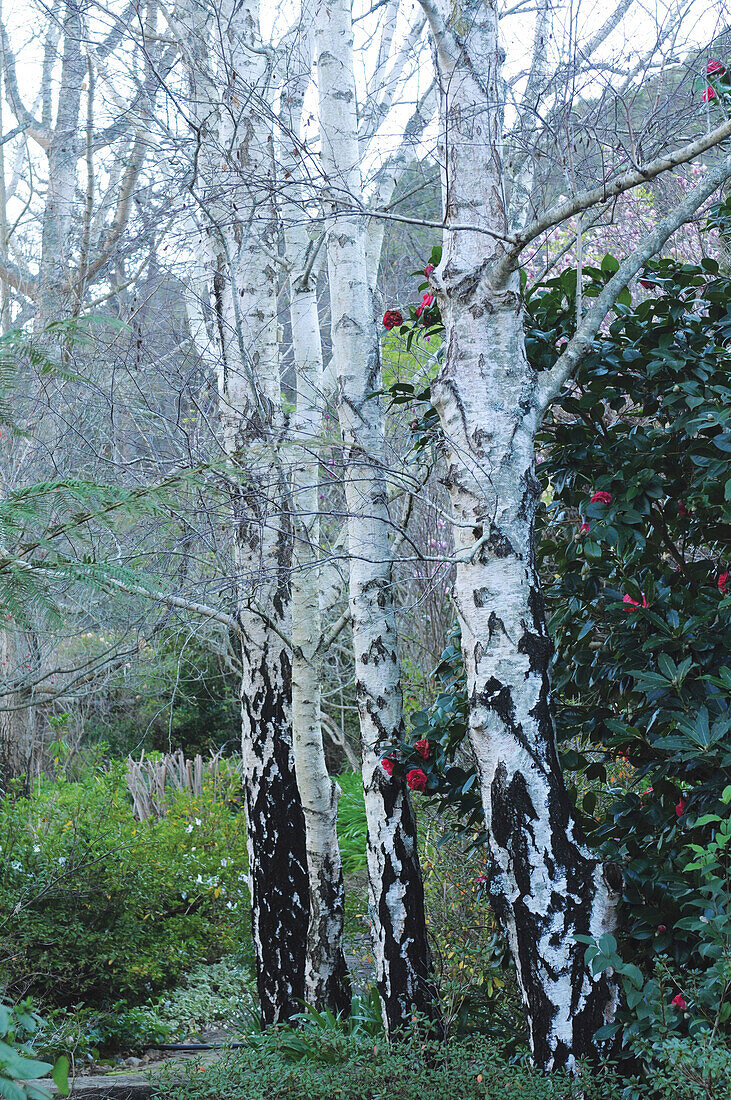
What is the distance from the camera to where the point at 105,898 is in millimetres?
4887

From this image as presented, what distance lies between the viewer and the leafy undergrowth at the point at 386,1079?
2.28 meters

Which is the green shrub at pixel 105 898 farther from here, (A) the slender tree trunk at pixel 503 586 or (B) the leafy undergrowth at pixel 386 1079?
(A) the slender tree trunk at pixel 503 586

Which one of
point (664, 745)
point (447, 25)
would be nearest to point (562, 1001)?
point (664, 745)

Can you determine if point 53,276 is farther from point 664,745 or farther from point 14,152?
point 664,745

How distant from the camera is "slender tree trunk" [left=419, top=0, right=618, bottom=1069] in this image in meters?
2.46

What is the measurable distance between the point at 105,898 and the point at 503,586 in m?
3.48

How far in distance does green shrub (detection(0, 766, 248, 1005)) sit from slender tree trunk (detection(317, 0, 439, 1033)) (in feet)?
6.18

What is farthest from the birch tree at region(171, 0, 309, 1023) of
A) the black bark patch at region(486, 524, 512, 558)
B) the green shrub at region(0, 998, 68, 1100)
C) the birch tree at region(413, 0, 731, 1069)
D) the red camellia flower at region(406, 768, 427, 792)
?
the green shrub at region(0, 998, 68, 1100)

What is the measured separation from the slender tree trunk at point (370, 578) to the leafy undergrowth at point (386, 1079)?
34cm

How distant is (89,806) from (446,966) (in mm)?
2741

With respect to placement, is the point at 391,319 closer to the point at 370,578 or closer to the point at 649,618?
the point at 370,578

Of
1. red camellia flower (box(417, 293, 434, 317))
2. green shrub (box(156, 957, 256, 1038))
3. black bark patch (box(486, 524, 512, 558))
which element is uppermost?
red camellia flower (box(417, 293, 434, 317))

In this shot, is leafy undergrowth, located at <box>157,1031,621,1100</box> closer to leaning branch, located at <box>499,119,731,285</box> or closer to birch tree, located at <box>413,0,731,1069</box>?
birch tree, located at <box>413,0,731,1069</box>

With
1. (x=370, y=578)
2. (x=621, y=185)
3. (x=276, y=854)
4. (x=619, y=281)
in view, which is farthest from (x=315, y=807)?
(x=621, y=185)
